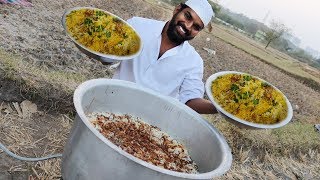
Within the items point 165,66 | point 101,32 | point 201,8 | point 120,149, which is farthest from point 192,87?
point 120,149

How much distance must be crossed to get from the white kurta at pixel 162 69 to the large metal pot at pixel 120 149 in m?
0.72

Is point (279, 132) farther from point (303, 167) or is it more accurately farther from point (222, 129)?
point (222, 129)

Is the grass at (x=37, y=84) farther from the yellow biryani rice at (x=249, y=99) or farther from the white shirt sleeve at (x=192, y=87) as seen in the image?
the yellow biryani rice at (x=249, y=99)

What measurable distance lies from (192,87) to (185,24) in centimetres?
51

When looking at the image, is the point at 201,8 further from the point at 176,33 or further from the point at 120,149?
the point at 120,149

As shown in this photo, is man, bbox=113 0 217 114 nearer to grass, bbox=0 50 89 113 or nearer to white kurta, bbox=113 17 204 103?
white kurta, bbox=113 17 204 103

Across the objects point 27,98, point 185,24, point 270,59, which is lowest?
point 270,59

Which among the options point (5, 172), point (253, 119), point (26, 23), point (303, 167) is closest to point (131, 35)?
point (253, 119)

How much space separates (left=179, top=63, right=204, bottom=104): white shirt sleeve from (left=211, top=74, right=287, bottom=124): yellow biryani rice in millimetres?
358

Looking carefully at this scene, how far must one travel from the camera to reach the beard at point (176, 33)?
8.39 ft

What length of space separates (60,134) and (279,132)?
3.88m

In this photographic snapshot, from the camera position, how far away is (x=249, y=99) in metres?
2.27

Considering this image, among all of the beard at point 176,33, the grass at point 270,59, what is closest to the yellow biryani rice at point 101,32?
the beard at point 176,33

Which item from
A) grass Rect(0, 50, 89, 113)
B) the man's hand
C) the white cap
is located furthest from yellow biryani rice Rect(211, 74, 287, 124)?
grass Rect(0, 50, 89, 113)
